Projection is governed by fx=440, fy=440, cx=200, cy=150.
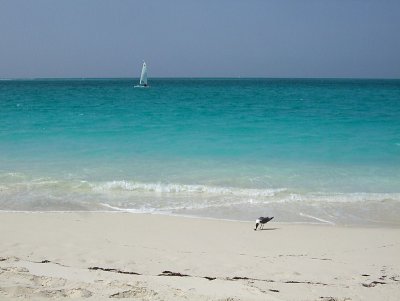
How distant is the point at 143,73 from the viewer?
7956 centimetres

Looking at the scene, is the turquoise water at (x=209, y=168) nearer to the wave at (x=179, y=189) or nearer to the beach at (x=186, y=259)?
the wave at (x=179, y=189)

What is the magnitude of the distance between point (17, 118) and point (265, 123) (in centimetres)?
1596

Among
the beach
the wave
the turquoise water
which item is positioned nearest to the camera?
the beach

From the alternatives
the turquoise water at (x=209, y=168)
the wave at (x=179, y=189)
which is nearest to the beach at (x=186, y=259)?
the turquoise water at (x=209, y=168)

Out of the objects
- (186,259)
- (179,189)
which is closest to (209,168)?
(179,189)

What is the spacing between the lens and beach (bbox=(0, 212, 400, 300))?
5.45 meters

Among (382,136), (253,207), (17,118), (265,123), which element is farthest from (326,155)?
(17,118)

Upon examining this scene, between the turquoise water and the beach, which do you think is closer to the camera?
the beach

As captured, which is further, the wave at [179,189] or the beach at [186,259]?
the wave at [179,189]

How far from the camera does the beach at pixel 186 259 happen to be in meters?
5.45

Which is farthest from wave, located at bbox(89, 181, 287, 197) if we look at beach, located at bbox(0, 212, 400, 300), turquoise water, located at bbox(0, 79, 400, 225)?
beach, located at bbox(0, 212, 400, 300)

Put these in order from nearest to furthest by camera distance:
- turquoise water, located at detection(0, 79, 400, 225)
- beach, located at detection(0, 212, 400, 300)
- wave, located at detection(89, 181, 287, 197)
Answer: beach, located at detection(0, 212, 400, 300) < turquoise water, located at detection(0, 79, 400, 225) < wave, located at detection(89, 181, 287, 197)

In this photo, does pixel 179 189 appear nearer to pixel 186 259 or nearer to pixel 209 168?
pixel 209 168

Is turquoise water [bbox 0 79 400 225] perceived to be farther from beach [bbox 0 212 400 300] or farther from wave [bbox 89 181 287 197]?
beach [bbox 0 212 400 300]
